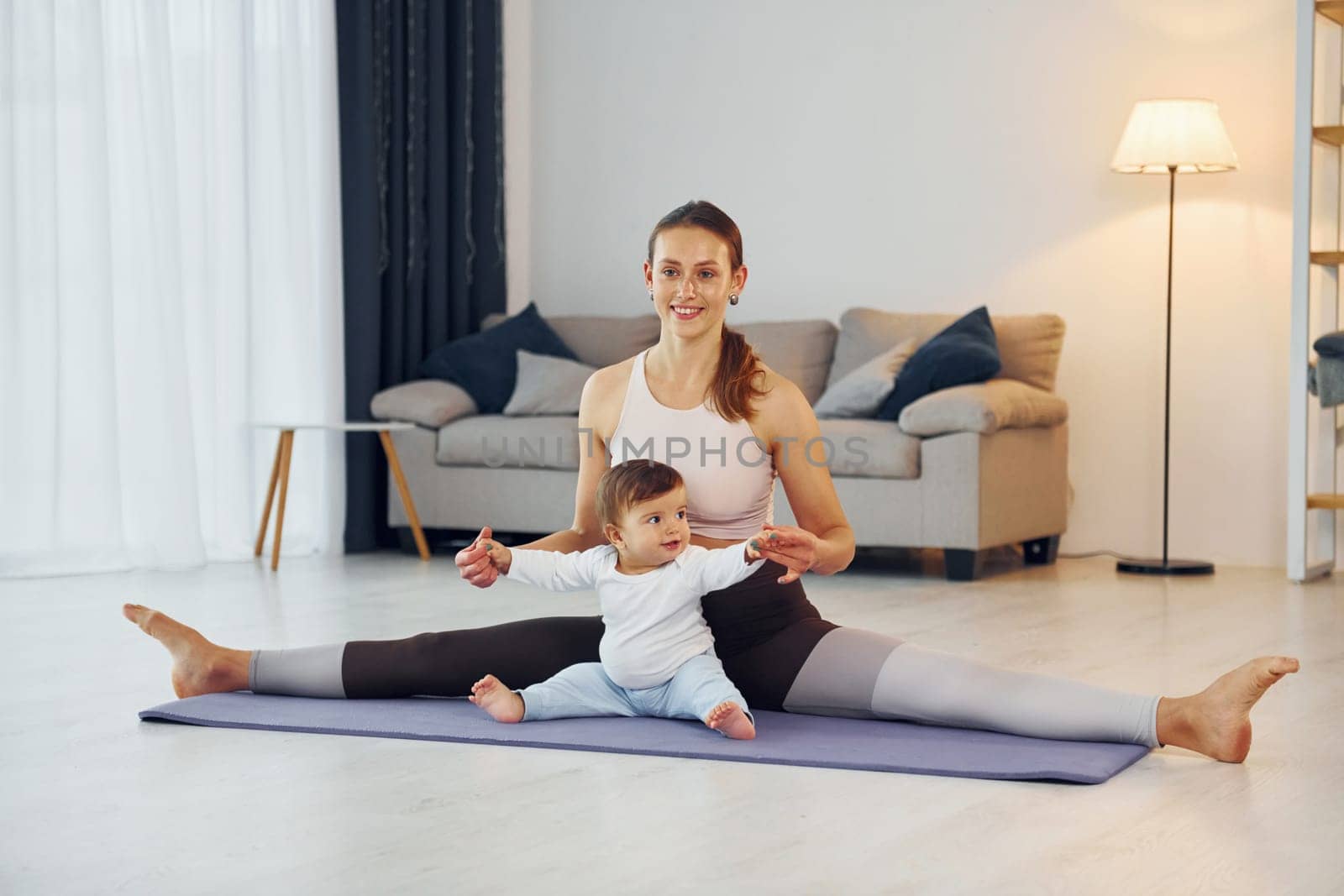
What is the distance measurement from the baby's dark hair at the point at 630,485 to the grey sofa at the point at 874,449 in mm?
2370

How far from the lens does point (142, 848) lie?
72.6 inches

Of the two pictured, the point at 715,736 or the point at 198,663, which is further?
the point at 198,663

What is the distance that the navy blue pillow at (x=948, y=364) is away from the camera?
4.84 meters

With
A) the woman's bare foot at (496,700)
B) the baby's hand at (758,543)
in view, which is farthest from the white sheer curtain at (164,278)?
the baby's hand at (758,543)

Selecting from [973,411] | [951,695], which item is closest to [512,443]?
[973,411]

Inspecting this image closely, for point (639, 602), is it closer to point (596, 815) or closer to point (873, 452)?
point (596, 815)

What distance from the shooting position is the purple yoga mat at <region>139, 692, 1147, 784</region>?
2215 mm

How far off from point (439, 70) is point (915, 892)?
4.71 m

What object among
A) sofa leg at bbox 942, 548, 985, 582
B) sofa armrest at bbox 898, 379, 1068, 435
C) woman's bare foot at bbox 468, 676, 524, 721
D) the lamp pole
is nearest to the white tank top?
woman's bare foot at bbox 468, 676, 524, 721

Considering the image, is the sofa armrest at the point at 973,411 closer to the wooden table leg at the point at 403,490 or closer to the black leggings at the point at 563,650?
the wooden table leg at the point at 403,490

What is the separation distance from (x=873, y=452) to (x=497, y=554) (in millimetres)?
2517

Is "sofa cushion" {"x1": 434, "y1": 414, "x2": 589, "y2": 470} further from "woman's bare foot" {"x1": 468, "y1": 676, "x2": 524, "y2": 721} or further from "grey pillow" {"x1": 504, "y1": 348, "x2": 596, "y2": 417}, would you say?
"woman's bare foot" {"x1": 468, "y1": 676, "x2": 524, "y2": 721}

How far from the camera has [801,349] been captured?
546cm

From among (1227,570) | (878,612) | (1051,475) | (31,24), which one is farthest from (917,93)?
(31,24)
